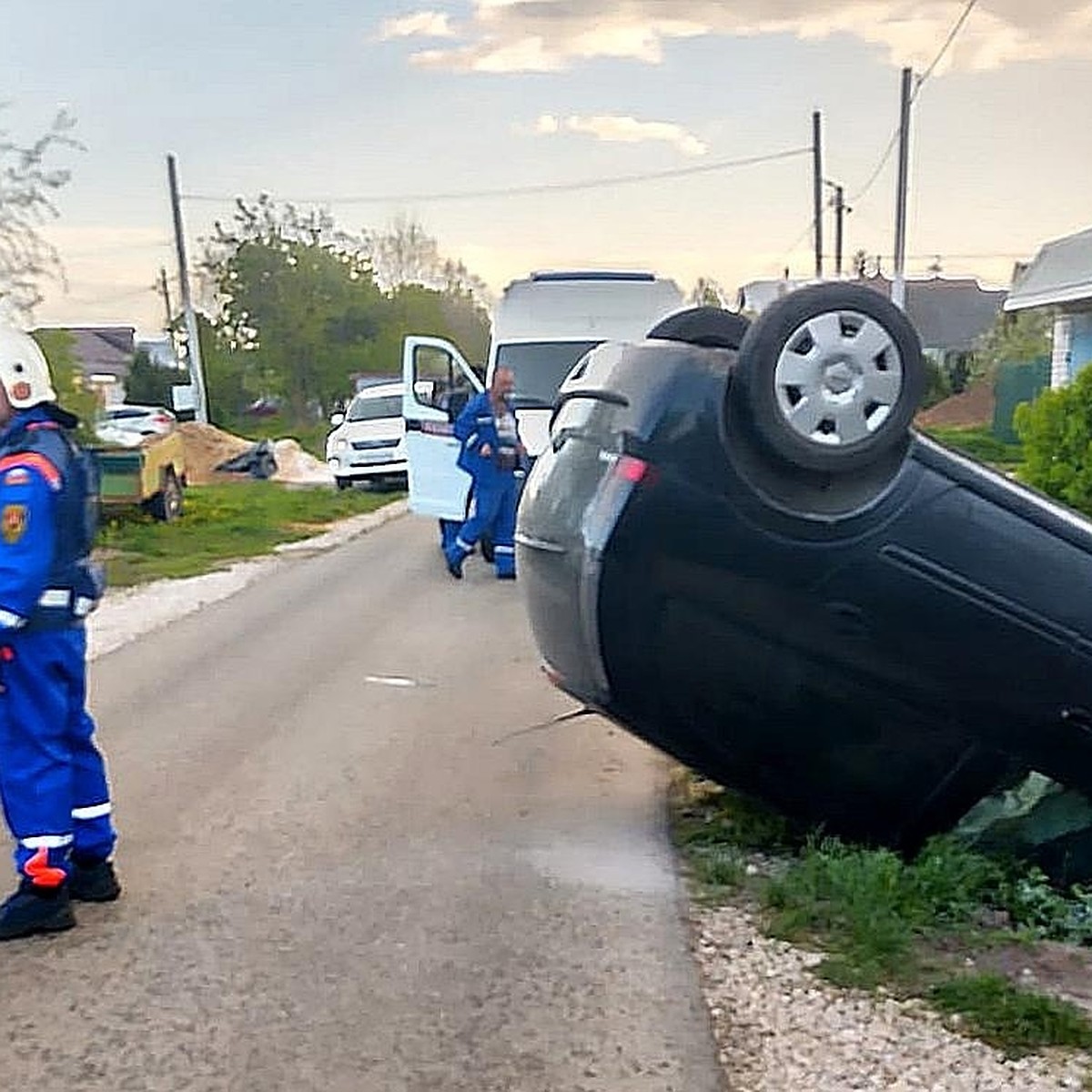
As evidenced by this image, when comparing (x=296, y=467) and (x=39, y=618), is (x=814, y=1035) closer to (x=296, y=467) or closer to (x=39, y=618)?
(x=39, y=618)

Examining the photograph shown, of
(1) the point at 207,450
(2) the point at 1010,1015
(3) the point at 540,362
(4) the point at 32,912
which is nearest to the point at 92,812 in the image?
(4) the point at 32,912

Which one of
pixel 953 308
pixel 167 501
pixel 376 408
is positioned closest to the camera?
pixel 167 501

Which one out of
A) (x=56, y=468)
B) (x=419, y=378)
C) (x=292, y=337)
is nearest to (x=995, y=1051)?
(x=56, y=468)

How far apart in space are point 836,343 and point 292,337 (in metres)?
47.8

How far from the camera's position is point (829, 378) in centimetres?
486

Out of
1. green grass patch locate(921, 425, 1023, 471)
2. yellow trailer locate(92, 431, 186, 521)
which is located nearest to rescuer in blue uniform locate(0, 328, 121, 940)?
yellow trailer locate(92, 431, 186, 521)

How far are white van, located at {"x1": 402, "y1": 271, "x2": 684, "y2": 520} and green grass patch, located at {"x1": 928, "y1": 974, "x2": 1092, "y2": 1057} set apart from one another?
1103 cm

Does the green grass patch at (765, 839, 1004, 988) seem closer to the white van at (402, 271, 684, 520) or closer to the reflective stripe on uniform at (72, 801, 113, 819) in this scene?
the reflective stripe on uniform at (72, 801, 113, 819)

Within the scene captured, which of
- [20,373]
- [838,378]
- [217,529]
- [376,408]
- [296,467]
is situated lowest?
[296,467]

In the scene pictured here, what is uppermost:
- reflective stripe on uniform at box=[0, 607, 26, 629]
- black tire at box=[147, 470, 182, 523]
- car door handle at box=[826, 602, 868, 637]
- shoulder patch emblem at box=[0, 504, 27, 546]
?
shoulder patch emblem at box=[0, 504, 27, 546]

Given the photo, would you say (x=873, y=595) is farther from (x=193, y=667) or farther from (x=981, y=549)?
(x=193, y=667)

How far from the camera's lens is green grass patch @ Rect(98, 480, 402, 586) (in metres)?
16.5

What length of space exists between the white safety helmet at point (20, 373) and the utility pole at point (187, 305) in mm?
35725

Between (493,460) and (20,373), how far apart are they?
8.71m
